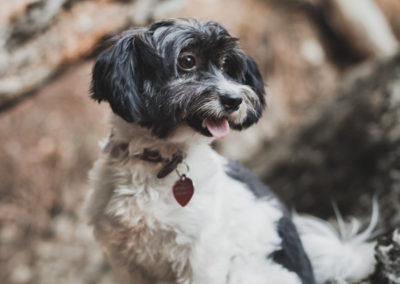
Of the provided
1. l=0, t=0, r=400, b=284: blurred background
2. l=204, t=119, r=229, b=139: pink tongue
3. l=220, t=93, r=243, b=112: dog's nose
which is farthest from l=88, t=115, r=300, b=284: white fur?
l=0, t=0, r=400, b=284: blurred background

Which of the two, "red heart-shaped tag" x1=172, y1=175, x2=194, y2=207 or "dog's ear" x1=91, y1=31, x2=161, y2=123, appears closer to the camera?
"dog's ear" x1=91, y1=31, x2=161, y2=123

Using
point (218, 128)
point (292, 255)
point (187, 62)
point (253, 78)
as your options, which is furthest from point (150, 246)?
point (253, 78)

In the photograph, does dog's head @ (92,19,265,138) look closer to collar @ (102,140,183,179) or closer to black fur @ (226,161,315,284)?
collar @ (102,140,183,179)

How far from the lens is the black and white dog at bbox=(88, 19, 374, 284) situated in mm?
2094

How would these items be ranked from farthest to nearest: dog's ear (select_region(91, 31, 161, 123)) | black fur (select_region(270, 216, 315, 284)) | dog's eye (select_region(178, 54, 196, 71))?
black fur (select_region(270, 216, 315, 284))
dog's eye (select_region(178, 54, 196, 71))
dog's ear (select_region(91, 31, 161, 123))

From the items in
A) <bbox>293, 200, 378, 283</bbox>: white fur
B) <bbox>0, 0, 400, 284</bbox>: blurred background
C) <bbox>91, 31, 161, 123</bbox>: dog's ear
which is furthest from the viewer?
<bbox>0, 0, 400, 284</bbox>: blurred background

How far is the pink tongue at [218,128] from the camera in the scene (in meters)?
2.11

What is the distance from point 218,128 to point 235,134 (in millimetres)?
4881

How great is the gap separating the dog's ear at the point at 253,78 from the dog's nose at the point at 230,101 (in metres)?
0.42

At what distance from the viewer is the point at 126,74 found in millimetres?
2045

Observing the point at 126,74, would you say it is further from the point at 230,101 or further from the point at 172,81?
the point at 230,101

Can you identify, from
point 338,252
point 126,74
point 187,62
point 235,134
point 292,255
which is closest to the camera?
point 126,74

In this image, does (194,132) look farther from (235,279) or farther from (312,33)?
(312,33)

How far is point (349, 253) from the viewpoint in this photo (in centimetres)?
273
